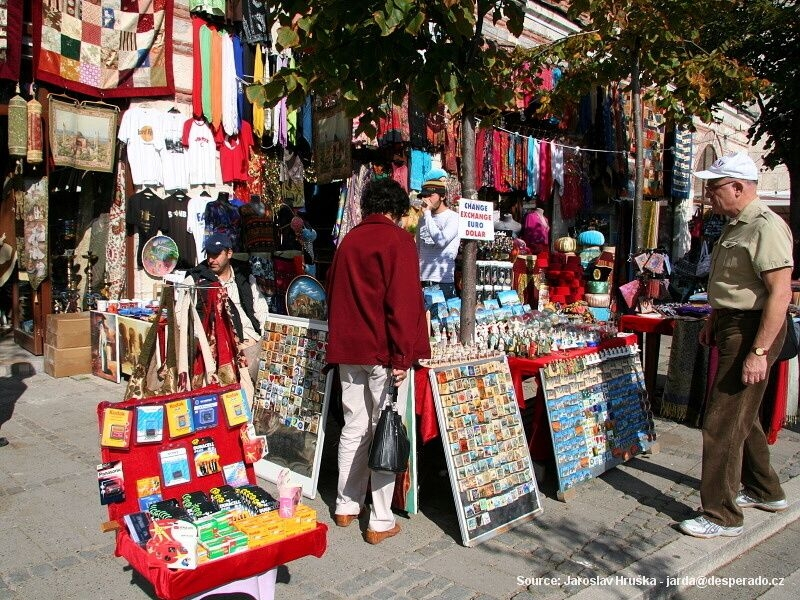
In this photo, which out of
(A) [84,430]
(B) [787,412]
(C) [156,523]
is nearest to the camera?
(C) [156,523]

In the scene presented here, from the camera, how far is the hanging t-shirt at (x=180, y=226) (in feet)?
26.4

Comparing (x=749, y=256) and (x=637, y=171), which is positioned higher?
(x=637, y=171)

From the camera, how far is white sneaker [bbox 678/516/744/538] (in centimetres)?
372

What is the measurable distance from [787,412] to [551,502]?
10.6 ft

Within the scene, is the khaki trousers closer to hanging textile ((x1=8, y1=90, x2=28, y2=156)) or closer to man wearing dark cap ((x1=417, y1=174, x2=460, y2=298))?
man wearing dark cap ((x1=417, y1=174, x2=460, y2=298))

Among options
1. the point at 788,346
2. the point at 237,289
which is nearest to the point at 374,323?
the point at 237,289

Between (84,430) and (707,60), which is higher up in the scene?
(707,60)

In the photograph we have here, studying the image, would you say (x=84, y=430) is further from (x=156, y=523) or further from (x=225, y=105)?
(x=225, y=105)

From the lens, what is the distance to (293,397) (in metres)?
4.28

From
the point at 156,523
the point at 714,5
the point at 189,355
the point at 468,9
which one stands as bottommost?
the point at 156,523

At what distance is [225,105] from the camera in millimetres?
8328

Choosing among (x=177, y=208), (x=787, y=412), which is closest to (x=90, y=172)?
(x=177, y=208)

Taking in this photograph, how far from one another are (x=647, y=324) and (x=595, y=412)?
197cm

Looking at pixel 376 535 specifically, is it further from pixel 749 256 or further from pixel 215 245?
pixel 749 256
